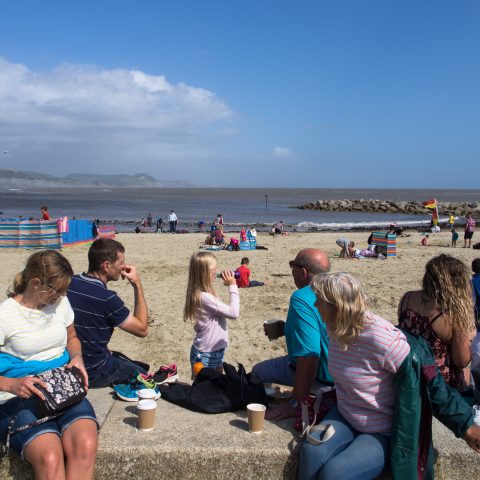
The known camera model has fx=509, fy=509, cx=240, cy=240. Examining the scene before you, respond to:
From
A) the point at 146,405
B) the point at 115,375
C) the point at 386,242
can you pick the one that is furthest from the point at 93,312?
the point at 386,242

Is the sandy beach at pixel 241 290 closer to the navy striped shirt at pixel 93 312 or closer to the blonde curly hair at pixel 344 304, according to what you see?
the navy striped shirt at pixel 93 312

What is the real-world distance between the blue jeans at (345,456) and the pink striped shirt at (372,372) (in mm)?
55

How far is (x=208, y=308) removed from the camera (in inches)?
162

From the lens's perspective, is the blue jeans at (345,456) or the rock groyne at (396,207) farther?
the rock groyne at (396,207)

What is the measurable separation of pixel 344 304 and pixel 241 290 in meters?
7.98

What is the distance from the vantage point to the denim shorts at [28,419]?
262 cm

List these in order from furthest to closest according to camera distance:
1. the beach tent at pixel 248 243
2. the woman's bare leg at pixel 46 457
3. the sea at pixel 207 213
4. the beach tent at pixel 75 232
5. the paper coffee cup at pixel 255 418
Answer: the sea at pixel 207 213, the beach tent at pixel 248 243, the beach tent at pixel 75 232, the paper coffee cup at pixel 255 418, the woman's bare leg at pixel 46 457

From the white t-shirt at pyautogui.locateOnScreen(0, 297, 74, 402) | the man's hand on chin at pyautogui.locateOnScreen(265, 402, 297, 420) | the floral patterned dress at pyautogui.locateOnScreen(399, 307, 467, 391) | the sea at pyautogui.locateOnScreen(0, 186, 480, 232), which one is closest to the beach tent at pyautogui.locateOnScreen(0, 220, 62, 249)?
the sea at pyautogui.locateOnScreen(0, 186, 480, 232)

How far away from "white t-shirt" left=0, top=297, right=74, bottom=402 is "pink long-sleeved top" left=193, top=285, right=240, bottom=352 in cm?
131

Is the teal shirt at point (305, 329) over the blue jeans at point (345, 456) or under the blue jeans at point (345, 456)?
over

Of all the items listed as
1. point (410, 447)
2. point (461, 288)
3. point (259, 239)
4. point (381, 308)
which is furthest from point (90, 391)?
point (259, 239)

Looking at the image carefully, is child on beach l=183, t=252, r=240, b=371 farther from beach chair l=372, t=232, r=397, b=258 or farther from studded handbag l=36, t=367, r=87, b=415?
beach chair l=372, t=232, r=397, b=258

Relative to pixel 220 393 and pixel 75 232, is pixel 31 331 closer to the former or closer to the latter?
pixel 220 393

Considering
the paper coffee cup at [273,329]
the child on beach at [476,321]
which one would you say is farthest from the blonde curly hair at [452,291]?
the paper coffee cup at [273,329]
